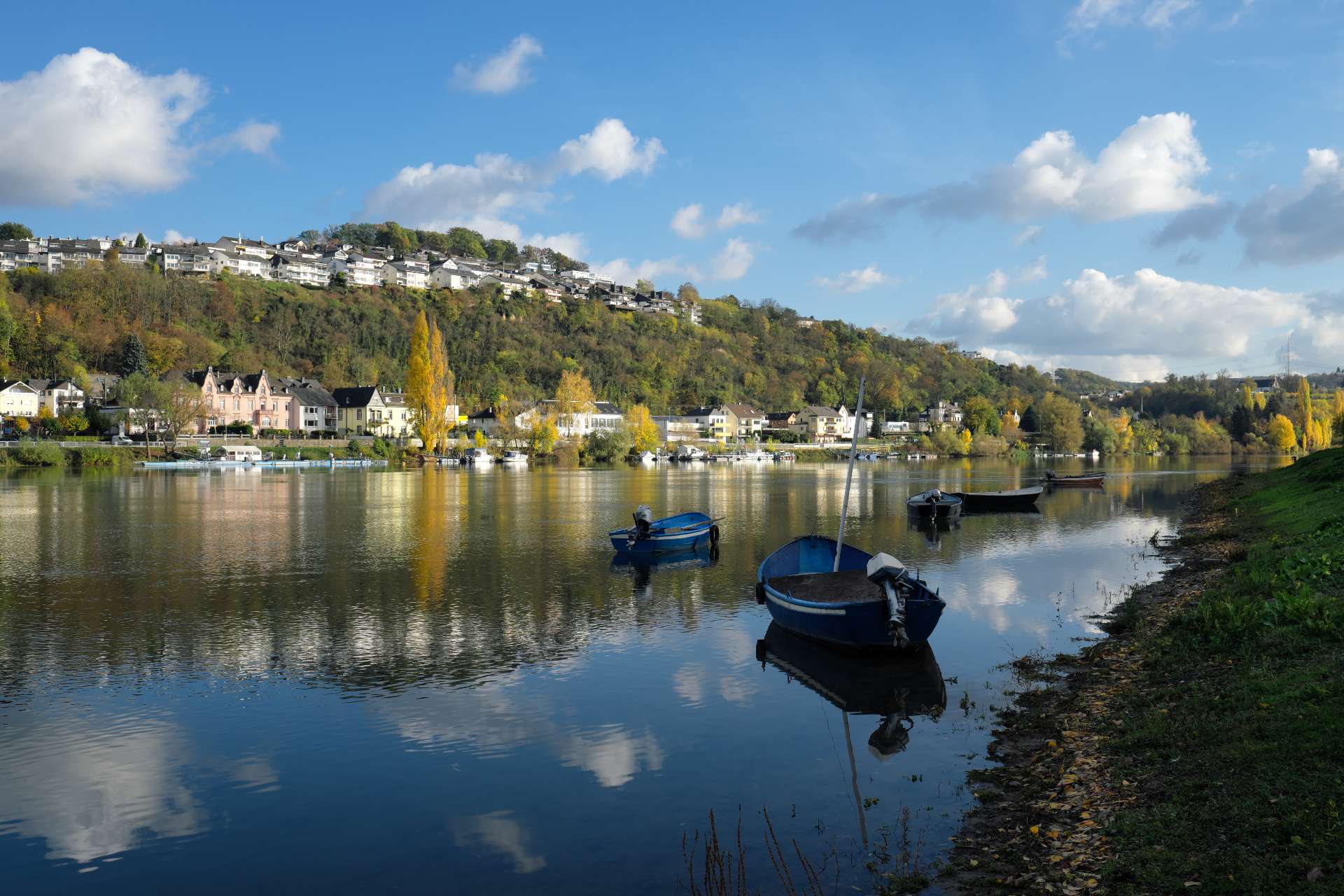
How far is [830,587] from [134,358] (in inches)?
5291

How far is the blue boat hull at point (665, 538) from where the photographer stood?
33594 mm

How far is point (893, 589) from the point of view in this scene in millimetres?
17375

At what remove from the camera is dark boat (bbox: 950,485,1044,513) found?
55.4m

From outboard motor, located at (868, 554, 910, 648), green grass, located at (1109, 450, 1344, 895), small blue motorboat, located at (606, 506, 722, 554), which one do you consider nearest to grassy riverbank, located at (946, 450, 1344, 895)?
green grass, located at (1109, 450, 1344, 895)

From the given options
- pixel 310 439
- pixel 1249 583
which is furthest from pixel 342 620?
pixel 310 439

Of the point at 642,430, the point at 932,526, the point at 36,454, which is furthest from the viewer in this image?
the point at 642,430

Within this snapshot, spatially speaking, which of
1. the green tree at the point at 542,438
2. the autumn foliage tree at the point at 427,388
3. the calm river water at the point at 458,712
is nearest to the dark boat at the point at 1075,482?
the calm river water at the point at 458,712

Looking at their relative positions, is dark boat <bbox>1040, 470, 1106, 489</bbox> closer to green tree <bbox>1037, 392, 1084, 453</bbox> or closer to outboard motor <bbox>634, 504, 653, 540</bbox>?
outboard motor <bbox>634, 504, 653, 540</bbox>

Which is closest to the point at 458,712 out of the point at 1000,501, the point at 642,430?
the point at 1000,501

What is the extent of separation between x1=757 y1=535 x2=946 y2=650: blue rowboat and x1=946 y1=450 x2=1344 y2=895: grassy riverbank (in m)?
2.23

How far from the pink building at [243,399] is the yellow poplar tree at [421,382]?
97.7 feet

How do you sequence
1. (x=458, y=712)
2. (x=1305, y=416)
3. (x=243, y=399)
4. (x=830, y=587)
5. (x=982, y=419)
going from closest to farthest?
(x=458, y=712), (x=830, y=587), (x=243, y=399), (x=1305, y=416), (x=982, y=419)

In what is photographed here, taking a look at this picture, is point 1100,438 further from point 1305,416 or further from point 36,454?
point 36,454

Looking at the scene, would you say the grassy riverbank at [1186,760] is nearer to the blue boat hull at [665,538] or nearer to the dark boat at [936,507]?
the blue boat hull at [665,538]
